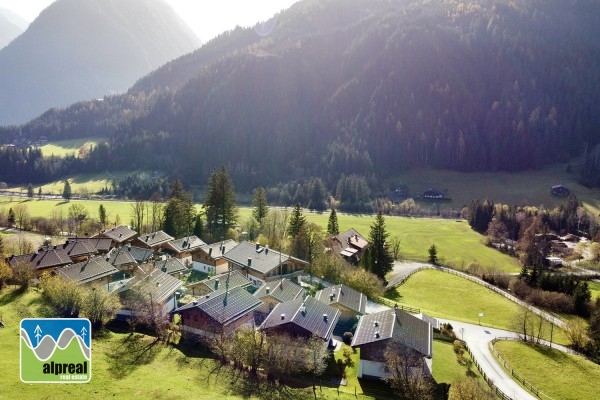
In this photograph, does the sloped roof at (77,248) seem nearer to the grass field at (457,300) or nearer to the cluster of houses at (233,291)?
the cluster of houses at (233,291)

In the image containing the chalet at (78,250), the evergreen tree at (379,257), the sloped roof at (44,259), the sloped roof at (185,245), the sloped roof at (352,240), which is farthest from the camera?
the sloped roof at (352,240)

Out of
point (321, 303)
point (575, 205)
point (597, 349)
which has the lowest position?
point (597, 349)

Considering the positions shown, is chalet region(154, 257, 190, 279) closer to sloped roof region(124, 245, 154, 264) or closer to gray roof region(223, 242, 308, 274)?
sloped roof region(124, 245, 154, 264)

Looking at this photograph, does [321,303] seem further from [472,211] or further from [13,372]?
[472,211]

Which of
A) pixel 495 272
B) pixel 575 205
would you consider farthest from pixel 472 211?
pixel 495 272

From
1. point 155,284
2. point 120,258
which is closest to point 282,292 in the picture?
point 155,284

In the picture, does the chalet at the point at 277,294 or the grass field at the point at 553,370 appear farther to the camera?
the chalet at the point at 277,294

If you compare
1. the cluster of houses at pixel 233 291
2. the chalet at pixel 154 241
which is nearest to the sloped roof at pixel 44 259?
the cluster of houses at pixel 233 291

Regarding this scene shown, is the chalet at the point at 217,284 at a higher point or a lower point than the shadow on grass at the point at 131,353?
higher
